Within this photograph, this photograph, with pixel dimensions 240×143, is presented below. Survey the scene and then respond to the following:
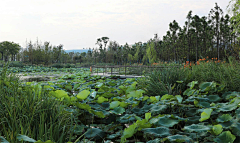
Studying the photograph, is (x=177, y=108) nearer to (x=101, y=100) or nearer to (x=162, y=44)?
(x=101, y=100)

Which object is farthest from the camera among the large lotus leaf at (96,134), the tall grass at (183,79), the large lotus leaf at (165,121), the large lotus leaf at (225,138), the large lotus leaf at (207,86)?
the tall grass at (183,79)

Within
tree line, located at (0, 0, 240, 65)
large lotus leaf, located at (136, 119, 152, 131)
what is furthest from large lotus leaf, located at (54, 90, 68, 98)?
tree line, located at (0, 0, 240, 65)

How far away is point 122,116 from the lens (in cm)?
226

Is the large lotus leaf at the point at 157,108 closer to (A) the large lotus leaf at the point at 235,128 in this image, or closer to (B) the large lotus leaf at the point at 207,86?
(A) the large lotus leaf at the point at 235,128

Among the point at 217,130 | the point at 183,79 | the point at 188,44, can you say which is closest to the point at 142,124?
the point at 217,130

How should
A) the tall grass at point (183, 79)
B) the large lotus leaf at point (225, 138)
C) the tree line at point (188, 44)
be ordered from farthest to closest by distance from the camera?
the tree line at point (188, 44)
the tall grass at point (183, 79)
the large lotus leaf at point (225, 138)

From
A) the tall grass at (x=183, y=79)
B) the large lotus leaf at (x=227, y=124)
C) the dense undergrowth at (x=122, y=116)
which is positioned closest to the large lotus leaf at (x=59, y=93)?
the dense undergrowth at (x=122, y=116)

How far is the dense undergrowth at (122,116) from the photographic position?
1.48 m

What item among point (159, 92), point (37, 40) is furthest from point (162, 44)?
point (159, 92)

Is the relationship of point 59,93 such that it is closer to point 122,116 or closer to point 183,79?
point 122,116

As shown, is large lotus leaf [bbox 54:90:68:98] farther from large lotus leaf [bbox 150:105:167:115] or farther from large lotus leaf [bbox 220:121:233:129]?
large lotus leaf [bbox 220:121:233:129]

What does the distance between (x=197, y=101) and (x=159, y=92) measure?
3.58ft

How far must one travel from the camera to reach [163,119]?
1.73 meters

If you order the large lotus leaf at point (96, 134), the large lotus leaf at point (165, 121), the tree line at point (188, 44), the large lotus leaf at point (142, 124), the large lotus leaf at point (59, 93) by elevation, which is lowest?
the large lotus leaf at point (96, 134)
